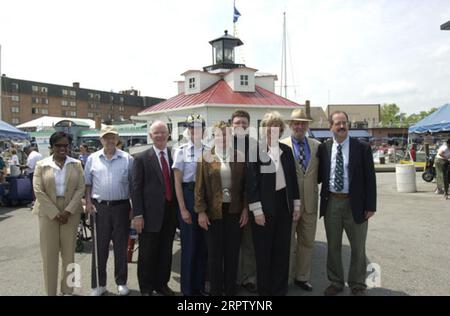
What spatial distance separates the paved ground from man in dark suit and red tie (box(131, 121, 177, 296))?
331mm

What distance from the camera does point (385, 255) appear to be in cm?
582

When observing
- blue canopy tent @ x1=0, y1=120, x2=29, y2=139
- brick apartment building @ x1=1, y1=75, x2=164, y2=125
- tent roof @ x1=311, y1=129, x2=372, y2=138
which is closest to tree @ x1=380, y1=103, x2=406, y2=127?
tent roof @ x1=311, y1=129, x2=372, y2=138

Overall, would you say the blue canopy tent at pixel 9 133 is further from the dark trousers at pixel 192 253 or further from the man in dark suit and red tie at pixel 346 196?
the man in dark suit and red tie at pixel 346 196

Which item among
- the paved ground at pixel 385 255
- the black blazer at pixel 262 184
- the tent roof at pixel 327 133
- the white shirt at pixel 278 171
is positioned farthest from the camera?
the tent roof at pixel 327 133

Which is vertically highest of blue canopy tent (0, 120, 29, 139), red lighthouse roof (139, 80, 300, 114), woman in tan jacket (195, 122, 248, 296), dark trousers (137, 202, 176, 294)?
red lighthouse roof (139, 80, 300, 114)

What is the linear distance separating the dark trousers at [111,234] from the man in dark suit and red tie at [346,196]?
7.98ft

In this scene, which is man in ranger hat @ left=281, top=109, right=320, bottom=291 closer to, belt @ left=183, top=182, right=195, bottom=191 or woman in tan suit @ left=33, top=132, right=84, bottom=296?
belt @ left=183, top=182, right=195, bottom=191

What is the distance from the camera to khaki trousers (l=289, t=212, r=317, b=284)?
450cm

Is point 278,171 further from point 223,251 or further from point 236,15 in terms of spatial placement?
point 236,15

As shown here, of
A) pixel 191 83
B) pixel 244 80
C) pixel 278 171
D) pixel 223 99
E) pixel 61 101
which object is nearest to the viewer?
pixel 278 171

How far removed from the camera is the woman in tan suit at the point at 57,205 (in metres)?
4.16

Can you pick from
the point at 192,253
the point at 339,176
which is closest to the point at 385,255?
→ the point at 339,176

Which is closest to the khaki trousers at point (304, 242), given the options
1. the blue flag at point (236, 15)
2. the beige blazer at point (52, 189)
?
the beige blazer at point (52, 189)

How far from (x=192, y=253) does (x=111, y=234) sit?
1.04 metres
